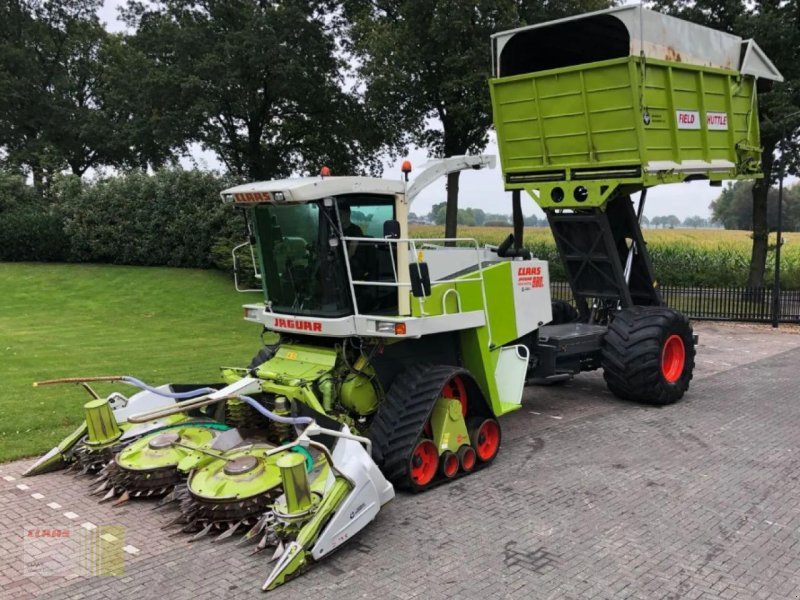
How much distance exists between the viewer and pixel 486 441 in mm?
6672

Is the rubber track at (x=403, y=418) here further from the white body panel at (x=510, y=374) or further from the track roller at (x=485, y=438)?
the white body panel at (x=510, y=374)

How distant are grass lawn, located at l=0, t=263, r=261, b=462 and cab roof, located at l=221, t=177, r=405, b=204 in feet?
11.6

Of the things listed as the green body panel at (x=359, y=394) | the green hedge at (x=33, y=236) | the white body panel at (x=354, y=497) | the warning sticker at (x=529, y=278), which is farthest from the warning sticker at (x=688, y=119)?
the green hedge at (x=33, y=236)

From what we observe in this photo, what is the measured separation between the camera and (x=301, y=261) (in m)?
6.25

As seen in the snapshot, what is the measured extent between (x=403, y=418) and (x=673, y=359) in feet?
17.1

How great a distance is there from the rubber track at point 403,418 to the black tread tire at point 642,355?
3.60 metres

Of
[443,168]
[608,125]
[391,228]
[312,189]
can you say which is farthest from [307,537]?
[608,125]

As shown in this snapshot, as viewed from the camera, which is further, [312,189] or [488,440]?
[488,440]

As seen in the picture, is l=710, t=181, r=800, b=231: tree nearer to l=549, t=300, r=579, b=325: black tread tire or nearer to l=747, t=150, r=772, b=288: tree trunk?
l=747, t=150, r=772, b=288: tree trunk

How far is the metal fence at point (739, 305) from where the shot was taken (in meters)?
18.1

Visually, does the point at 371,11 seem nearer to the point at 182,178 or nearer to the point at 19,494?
the point at 182,178

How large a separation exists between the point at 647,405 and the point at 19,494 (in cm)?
747

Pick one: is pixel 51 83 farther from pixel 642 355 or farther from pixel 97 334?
pixel 642 355

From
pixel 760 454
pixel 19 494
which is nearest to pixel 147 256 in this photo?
pixel 19 494
